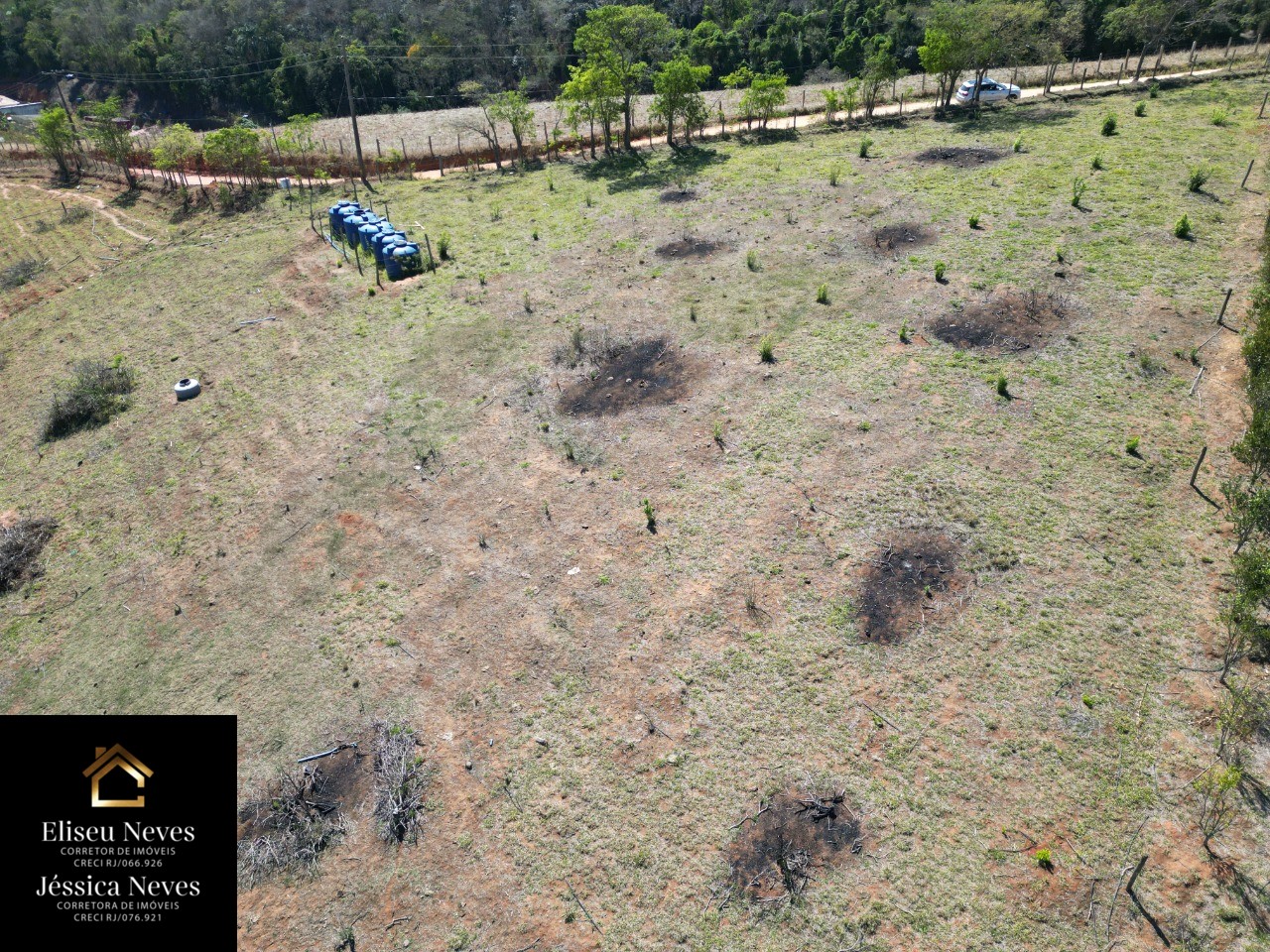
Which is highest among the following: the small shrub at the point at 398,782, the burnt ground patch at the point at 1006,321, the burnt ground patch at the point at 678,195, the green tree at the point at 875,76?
the green tree at the point at 875,76

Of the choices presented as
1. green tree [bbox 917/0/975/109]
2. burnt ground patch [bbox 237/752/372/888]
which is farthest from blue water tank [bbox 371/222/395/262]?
green tree [bbox 917/0/975/109]

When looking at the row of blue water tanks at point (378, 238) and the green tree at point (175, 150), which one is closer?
the row of blue water tanks at point (378, 238)

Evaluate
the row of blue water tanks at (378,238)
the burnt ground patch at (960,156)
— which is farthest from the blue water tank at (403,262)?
the burnt ground patch at (960,156)

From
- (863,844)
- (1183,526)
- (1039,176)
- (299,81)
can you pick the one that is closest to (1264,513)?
(1183,526)

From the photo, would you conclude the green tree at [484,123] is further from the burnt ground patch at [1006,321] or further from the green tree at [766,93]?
the burnt ground patch at [1006,321]

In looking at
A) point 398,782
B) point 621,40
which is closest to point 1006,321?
point 398,782

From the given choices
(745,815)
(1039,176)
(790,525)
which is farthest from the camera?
(1039,176)

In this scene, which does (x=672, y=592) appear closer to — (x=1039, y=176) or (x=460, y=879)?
(x=460, y=879)
